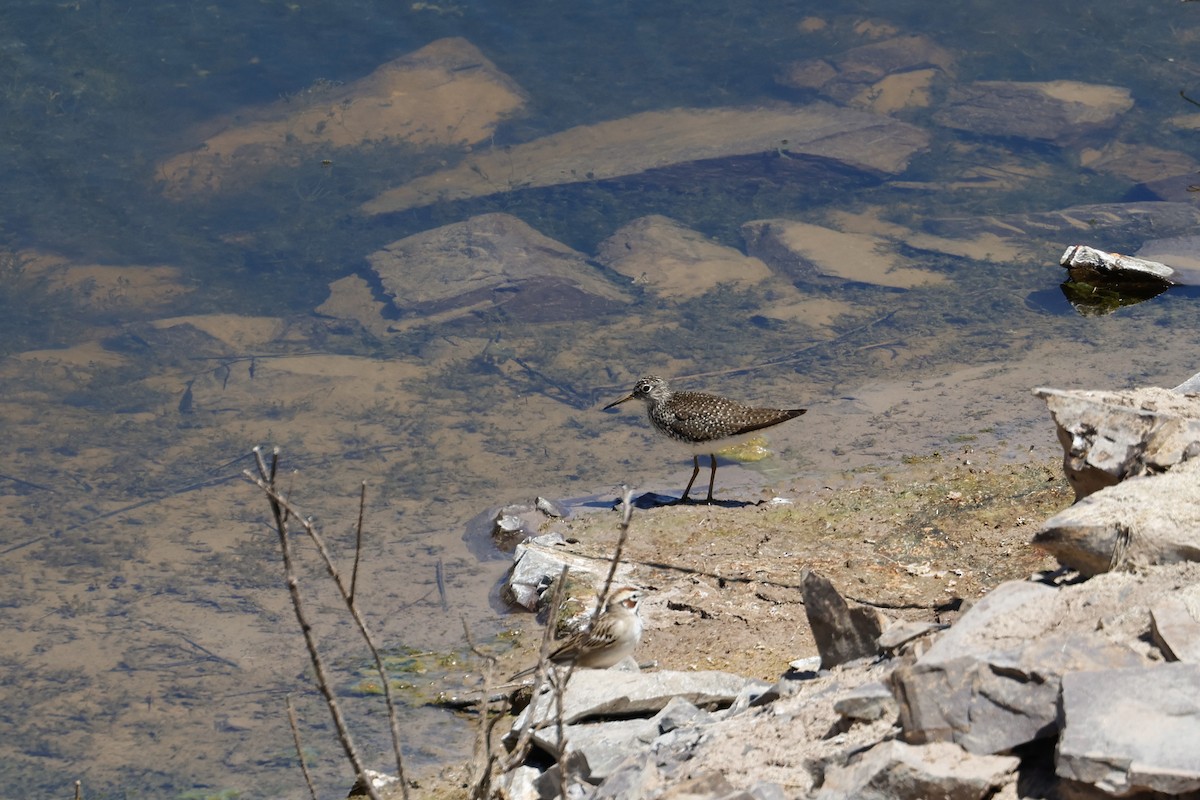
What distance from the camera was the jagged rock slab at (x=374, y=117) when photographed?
52.2ft

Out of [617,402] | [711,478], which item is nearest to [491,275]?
[617,402]

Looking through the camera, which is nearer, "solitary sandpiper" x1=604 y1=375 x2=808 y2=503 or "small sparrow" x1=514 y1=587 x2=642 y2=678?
"small sparrow" x1=514 y1=587 x2=642 y2=678

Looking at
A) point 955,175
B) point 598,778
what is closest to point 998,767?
point 598,778

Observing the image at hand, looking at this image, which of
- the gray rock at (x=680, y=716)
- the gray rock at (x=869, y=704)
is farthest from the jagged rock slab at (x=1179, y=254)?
the gray rock at (x=869, y=704)

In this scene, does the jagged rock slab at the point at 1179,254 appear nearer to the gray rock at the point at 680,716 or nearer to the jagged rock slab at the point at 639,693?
the jagged rock slab at the point at 639,693

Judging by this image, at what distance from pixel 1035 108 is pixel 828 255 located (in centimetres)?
623

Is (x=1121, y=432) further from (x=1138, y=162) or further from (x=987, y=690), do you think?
(x=1138, y=162)

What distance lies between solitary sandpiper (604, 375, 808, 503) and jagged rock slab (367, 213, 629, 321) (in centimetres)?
362

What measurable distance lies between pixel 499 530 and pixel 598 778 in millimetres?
4114

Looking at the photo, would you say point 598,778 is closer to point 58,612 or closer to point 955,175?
point 58,612

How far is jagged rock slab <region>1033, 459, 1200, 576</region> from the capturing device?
4.32 metres

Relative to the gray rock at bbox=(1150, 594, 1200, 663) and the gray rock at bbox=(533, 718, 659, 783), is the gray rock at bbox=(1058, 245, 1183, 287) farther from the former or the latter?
the gray rock at bbox=(1150, 594, 1200, 663)

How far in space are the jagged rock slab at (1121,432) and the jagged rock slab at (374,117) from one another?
40.6ft

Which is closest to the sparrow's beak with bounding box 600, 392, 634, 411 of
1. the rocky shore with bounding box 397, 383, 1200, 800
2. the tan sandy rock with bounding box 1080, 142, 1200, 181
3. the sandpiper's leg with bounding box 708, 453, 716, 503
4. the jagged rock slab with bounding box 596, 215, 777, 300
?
the sandpiper's leg with bounding box 708, 453, 716, 503
